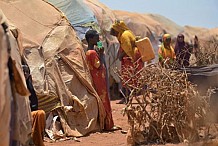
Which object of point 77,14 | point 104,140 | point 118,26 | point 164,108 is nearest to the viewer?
point 164,108

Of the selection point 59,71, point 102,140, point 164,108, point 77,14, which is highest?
point 77,14

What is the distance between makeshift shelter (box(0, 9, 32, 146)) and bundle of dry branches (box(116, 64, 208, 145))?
2975mm

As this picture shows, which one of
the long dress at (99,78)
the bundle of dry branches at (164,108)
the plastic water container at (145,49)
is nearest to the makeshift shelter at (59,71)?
the long dress at (99,78)

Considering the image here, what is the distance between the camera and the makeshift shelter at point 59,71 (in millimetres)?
7910

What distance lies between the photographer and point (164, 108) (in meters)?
6.80

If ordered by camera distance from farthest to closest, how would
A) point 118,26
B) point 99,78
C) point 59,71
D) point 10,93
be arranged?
point 118,26
point 99,78
point 59,71
point 10,93

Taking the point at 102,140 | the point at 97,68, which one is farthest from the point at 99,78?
the point at 102,140

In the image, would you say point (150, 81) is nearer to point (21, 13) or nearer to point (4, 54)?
point (21, 13)

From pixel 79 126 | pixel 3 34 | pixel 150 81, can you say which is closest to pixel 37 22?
pixel 79 126

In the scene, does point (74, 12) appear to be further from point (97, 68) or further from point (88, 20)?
point (97, 68)

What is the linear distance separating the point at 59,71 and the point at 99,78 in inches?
25.8

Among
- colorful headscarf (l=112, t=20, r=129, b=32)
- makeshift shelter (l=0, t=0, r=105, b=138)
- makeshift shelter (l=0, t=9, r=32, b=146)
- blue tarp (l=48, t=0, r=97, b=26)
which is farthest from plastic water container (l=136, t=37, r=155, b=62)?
makeshift shelter (l=0, t=9, r=32, b=146)

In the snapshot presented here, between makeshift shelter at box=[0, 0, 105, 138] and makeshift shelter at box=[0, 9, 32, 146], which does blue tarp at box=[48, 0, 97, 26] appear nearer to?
makeshift shelter at box=[0, 0, 105, 138]

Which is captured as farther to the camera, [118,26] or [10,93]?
[118,26]
